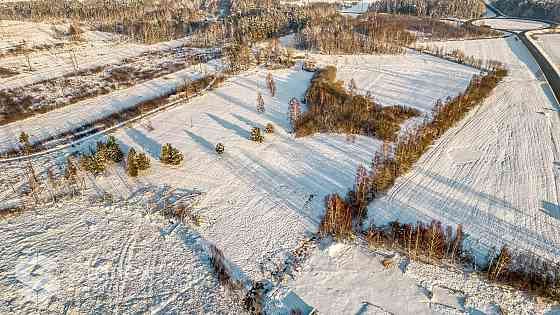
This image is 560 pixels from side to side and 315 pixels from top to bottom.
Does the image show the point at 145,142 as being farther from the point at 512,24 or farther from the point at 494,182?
the point at 512,24

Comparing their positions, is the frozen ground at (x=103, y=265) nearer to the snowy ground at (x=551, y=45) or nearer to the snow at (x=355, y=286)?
the snow at (x=355, y=286)

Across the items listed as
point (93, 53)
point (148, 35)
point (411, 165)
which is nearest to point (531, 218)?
point (411, 165)

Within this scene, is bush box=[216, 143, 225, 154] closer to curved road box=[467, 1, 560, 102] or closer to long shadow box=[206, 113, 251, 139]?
long shadow box=[206, 113, 251, 139]

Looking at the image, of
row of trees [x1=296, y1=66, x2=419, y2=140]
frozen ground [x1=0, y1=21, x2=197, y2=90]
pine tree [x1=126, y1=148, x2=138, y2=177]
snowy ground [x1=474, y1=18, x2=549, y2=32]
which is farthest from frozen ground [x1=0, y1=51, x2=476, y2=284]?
snowy ground [x1=474, y1=18, x2=549, y2=32]

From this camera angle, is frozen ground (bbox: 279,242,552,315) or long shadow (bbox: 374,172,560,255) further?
long shadow (bbox: 374,172,560,255)

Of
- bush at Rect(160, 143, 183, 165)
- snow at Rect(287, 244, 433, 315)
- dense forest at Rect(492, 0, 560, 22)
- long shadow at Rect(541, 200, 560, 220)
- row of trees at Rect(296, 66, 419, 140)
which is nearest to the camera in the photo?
snow at Rect(287, 244, 433, 315)

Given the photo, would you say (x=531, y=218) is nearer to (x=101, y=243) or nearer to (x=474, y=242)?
(x=474, y=242)
